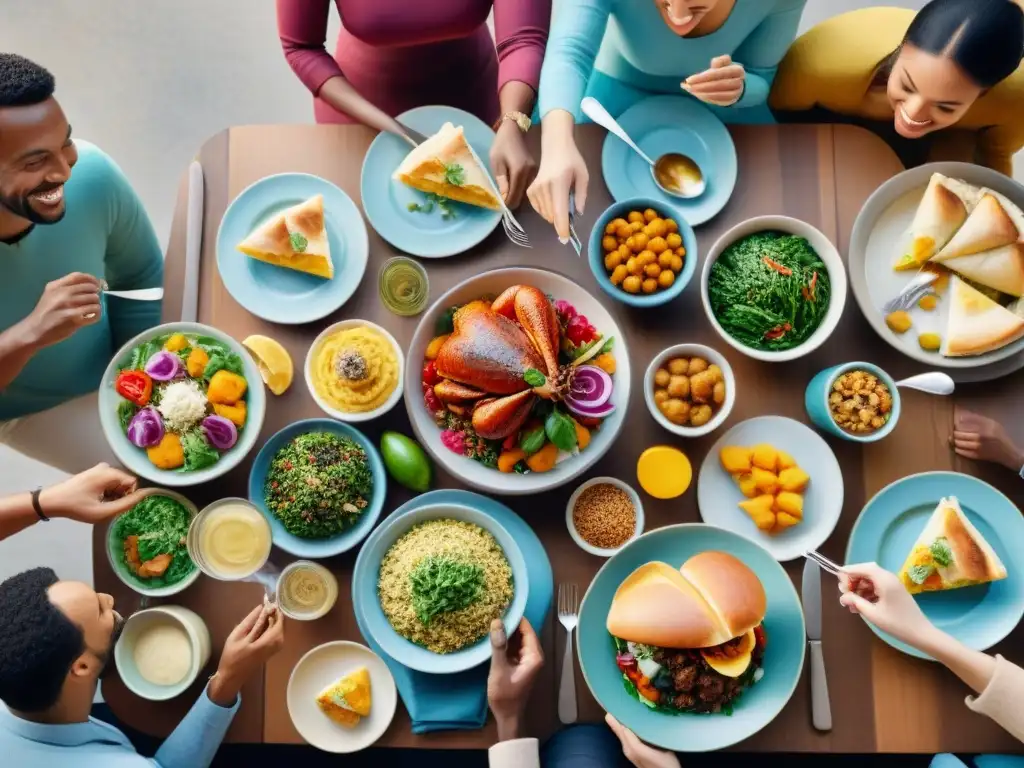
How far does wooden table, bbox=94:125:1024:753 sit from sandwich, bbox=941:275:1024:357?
110 millimetres

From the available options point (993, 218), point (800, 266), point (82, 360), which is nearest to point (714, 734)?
point (800, 266)

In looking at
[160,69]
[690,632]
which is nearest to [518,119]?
[690,632]

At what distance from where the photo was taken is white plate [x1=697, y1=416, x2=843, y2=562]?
1.62 metres

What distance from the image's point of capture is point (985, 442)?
5.35 ft

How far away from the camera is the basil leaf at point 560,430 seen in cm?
151

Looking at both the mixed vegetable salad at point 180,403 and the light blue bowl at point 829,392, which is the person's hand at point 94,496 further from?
the light blue bowl at point 829,392

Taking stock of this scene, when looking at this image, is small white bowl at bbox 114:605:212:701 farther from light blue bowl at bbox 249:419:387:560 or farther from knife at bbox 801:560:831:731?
knife at bbox 801:560:831:731

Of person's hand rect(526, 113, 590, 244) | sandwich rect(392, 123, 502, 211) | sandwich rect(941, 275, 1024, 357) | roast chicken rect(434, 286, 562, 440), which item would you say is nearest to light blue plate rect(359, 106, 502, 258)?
sandwich rect(392, 123, 502, 211)

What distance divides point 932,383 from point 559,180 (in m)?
0.92

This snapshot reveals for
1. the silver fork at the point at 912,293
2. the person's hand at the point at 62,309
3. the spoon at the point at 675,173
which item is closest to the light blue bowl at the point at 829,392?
the silver fork at the point at 912,293

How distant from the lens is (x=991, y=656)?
61.4 inches

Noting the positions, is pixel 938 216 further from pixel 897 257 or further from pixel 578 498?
pixel 578 498

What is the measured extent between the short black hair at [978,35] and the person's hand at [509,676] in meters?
1.48

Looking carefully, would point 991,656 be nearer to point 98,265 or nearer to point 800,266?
point 800,266
